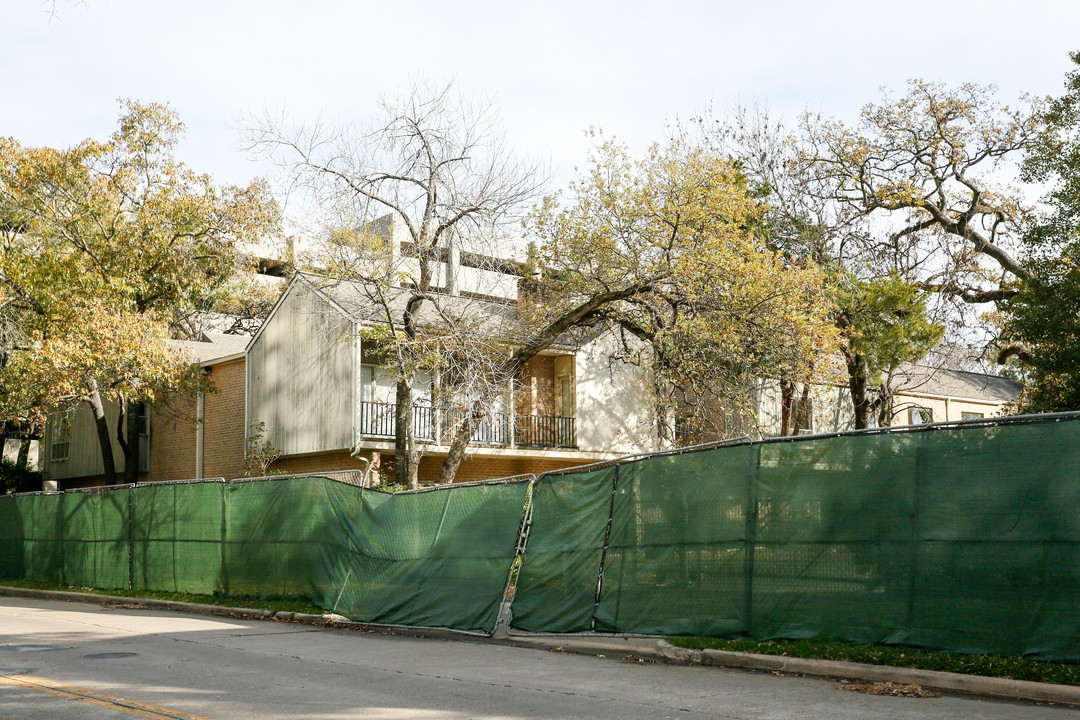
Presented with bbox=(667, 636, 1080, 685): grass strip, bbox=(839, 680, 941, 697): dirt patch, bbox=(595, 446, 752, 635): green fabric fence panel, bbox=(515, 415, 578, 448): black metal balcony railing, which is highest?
bbox=(515, 415, 578, 448): black metal balcony railing

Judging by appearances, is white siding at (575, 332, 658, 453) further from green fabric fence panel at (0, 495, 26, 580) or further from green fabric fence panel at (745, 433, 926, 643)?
green fabric fence panel at (745, 433, 926, 643)

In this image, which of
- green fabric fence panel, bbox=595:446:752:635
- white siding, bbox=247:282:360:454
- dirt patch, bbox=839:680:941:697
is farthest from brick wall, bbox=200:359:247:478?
dirt patch, bbox=839:680:941:697

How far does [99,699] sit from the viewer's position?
29.1 feet

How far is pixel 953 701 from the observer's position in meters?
8.58

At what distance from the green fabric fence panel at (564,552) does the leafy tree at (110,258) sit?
1563 cm

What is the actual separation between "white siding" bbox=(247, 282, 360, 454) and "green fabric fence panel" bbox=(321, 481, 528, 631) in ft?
36.1

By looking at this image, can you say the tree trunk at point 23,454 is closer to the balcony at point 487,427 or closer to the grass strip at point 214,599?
the grass strip at point 214,599

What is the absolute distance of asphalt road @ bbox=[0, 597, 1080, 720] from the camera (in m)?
8.23

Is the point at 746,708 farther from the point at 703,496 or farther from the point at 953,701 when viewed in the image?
the point at 703,496

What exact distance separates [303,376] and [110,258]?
5994 mm

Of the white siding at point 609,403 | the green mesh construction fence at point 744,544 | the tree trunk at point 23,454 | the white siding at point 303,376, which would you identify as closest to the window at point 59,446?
the tree trunk at point 23,454

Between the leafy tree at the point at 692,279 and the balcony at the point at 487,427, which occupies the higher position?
the leafy tree at the point at 692,279

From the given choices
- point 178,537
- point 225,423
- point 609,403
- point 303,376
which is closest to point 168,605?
point 178,537

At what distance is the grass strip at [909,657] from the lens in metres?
8.70
